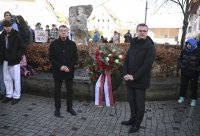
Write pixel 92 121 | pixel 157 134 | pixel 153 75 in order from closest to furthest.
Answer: pixel 157 134 < pixel 92 121 < pixel 153 75

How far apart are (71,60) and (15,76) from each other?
170cm

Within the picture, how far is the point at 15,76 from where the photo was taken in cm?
673

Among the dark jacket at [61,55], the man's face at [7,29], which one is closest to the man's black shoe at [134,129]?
the dark jacket at [61,55]

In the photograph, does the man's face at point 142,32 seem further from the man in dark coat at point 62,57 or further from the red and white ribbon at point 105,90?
the red and white ribbon at point 105,90

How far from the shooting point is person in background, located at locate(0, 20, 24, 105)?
258 inches

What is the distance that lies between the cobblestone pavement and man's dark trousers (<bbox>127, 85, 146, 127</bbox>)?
27 centimetres

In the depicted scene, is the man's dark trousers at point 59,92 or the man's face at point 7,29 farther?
the man's face at point 7,29

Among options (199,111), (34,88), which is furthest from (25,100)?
(199,111)

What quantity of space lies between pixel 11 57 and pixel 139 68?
3.24 meters

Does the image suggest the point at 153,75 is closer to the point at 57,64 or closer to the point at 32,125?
the point at 57,64

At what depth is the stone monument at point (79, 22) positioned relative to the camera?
1368 cm

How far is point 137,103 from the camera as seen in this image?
5160 millimetres

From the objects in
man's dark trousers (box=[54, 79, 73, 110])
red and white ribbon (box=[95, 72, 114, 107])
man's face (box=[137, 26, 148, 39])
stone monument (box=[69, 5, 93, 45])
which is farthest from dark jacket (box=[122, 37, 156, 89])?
stone monument (box=[69, 5, 93, 45])

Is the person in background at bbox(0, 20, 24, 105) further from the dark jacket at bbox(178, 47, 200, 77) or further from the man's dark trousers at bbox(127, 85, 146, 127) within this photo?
the dark jacket at bbox(178, 47, 200, 77)
